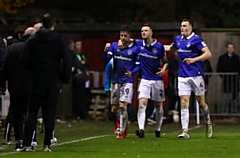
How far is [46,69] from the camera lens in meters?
15.2

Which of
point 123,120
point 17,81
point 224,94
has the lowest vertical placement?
point 123,120

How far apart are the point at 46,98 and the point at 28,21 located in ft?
70.7

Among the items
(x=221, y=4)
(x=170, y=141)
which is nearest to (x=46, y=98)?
(x=170, y=141)

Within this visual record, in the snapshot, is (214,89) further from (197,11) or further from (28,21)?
(28,21)

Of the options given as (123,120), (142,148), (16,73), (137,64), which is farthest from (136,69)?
(142,148)

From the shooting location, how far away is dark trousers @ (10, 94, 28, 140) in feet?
54.6

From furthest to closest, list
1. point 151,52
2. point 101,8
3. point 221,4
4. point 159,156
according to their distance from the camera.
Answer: point 101,8, point 221,4, point 151,52, point 159,156

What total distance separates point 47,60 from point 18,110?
1.82 meters

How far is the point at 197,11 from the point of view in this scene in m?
36.4

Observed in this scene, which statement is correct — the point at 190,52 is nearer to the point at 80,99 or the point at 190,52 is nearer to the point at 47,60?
the point at 47,60

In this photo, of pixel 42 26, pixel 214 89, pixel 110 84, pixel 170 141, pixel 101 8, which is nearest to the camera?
pixel 42 26

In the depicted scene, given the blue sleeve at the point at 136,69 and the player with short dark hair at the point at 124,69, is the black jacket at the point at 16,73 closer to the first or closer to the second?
the player with short dark hair at the point at 124,69

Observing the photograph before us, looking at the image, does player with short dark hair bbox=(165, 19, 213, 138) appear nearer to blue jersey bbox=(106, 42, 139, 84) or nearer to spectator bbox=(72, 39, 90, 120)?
blue jersey bbox=(106, 42, 139, 84)

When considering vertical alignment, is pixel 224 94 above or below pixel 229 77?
below
